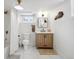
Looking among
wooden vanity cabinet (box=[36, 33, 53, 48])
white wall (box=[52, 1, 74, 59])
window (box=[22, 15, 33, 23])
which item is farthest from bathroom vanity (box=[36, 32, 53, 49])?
white wall (box=[52, 1, 74, 59])

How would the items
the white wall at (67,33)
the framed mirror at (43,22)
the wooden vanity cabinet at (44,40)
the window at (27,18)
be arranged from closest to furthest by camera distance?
the white wall at (67,33) → the wooden vanity cabinet at (44,40) → the framed mirror at (43,22) → the window at (27,18)

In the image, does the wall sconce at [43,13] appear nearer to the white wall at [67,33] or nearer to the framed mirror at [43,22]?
the framed mirror at [43,22]

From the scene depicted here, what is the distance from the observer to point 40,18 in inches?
311

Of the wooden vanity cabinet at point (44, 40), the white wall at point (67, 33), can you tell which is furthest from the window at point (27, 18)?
the white wall at point (67, 33)

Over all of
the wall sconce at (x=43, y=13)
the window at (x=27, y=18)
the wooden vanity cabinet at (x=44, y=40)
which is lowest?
the wooden vanity cabinet at (x=44, y=40)

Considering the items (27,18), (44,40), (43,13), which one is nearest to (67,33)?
(44,40)

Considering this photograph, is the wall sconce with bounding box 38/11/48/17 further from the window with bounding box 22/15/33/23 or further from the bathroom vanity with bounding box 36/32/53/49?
the bathroom vanity with bounding box 36/32/53/49

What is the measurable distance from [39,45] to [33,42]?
1165 millimetres

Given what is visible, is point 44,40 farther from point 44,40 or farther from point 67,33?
point 67,33

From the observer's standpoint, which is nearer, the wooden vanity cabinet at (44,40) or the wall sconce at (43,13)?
the wooden vanity cabinet at (44,40)

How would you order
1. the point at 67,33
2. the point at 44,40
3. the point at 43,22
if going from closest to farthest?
the point at 67,33
the point at 44,40
the point at 43,22

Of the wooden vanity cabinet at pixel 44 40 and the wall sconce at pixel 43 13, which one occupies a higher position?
the wall sconce at pixel 43 13
